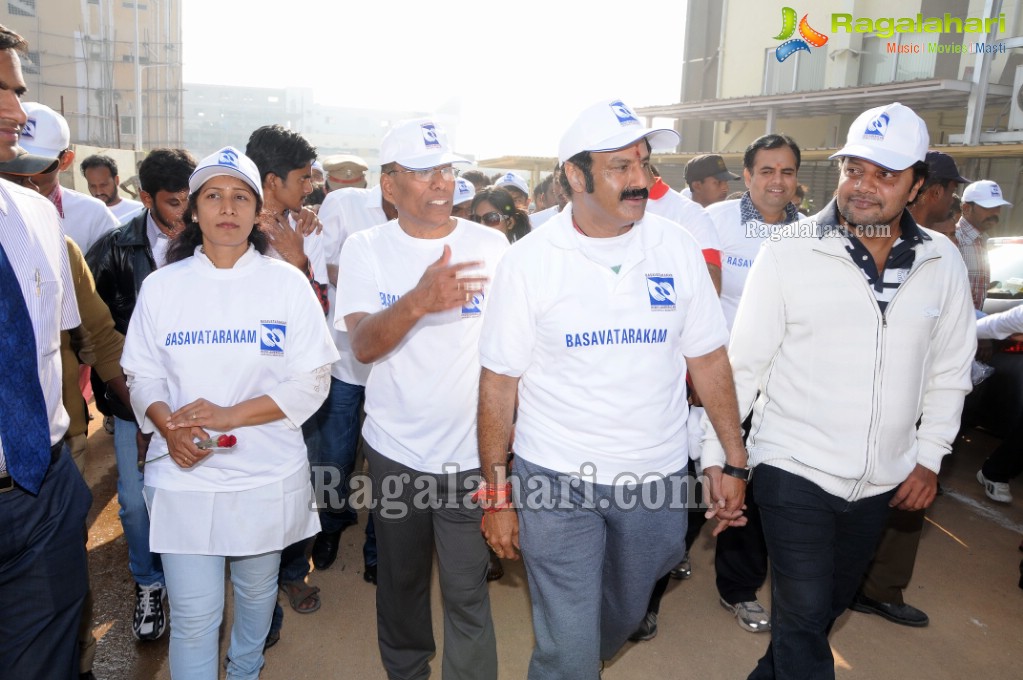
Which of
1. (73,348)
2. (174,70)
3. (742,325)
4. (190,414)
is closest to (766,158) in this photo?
(742,325)

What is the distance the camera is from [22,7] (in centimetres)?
3566

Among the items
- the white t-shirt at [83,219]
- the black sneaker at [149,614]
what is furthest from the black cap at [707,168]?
the black sneaker at [149,614]

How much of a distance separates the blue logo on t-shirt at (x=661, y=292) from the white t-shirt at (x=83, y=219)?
387 cm

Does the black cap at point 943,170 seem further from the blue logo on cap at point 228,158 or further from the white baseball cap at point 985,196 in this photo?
the blue logo on cap at point 228,158

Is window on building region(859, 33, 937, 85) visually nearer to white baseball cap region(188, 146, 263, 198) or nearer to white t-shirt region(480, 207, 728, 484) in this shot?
white t-shirt region(480, 207, 728, 484)

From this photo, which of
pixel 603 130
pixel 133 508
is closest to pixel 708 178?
pixel 603 130

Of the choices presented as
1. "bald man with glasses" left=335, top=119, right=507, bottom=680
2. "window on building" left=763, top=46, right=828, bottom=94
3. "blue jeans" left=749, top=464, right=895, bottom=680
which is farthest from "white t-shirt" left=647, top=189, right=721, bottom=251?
"window on building" left=763, top=46, right=828, bottom=94

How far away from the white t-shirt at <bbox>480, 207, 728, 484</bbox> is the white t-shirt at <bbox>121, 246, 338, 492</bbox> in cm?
78

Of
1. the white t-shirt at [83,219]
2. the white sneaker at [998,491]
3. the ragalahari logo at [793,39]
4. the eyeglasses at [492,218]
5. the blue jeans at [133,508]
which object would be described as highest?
the ragalahari logo at [793,39]

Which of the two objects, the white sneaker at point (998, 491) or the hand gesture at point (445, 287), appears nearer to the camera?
the hand gesture at point (445, 287)

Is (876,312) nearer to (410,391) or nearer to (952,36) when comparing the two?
(410,391)

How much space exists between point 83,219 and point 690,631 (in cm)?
450

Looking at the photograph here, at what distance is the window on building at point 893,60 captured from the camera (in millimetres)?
19109

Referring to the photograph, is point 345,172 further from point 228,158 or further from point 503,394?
point 503,394
